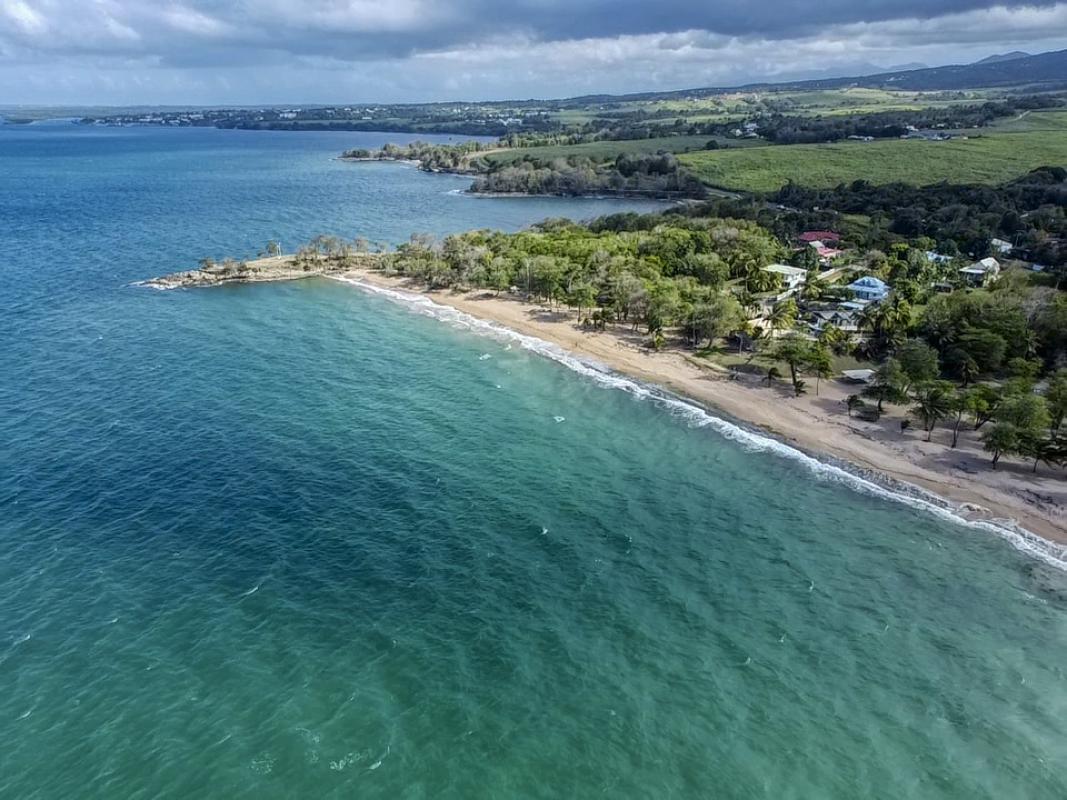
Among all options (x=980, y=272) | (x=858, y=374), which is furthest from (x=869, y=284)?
(x=858, y=374)

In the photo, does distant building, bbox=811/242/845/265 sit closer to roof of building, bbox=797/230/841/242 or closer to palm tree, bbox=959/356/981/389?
roof of building, bbox=797/230/841/242

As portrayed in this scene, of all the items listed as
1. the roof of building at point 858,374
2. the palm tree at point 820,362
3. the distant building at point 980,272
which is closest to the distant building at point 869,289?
the distant building at point 980,272

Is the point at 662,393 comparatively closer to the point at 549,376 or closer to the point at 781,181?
the point at 549,376

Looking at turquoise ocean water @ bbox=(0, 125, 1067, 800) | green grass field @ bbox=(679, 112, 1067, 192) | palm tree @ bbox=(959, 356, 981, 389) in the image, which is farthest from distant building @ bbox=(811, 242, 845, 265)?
turquoise ocean water @ bbox=(0, 125, 1067, 800)

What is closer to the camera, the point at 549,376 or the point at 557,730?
the point at 557,730

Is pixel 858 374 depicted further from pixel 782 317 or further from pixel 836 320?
pixel 836 320

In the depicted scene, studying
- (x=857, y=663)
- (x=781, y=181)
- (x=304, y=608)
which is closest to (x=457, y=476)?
(x=304, y=608)

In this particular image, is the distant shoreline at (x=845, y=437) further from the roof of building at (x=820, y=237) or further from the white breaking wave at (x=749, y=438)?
the roof of building at (x=820, y=237)
